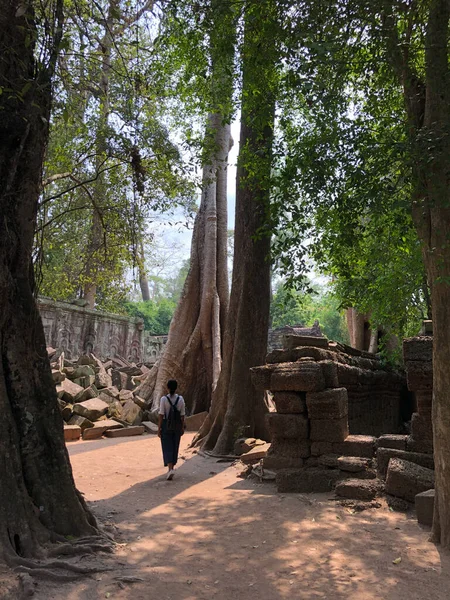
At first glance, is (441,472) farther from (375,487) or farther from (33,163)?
(33,163)

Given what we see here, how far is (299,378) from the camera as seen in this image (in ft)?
22.2

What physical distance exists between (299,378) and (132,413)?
21.6 ft

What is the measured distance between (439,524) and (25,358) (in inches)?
137

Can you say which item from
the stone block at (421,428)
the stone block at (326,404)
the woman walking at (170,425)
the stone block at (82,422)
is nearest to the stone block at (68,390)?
the stone block at (82,422)

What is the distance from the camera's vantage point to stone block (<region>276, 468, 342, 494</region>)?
20.4ft

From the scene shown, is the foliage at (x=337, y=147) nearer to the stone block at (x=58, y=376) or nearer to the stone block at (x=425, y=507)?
the stone block at (x=425, y=507)

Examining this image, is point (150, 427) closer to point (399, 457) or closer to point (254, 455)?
point (254, 455)

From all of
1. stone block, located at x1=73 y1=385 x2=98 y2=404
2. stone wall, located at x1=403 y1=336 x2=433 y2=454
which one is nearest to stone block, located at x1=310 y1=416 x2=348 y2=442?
stone wall, located at x1=403 y1=336 x2=433 y2=454

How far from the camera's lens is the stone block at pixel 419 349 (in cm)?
573

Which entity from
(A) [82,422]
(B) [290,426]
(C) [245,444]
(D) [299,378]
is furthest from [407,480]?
(A) [82,422]

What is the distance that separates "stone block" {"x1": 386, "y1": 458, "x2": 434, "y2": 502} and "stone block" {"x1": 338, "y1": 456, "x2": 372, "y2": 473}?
0.52m

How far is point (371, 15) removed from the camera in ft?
15.9

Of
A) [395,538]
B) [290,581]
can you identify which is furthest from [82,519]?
[395,538]

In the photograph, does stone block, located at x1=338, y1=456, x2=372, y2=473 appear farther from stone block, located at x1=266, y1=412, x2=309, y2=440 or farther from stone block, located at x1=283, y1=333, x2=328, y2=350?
stone block, located at x1=283, y1=333, x2=328, y2=350
